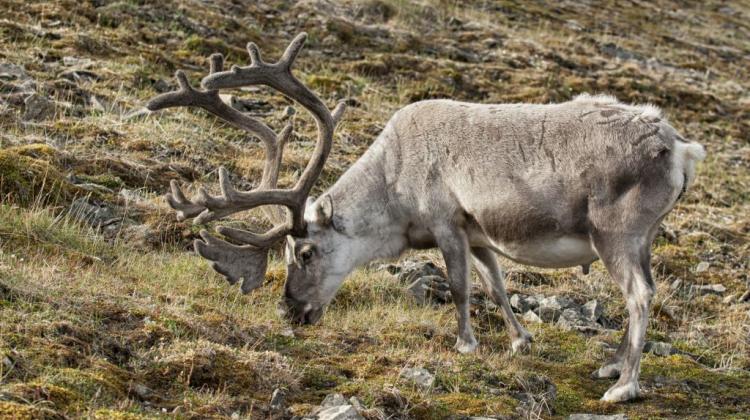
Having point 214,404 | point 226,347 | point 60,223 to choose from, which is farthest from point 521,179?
point 60,223

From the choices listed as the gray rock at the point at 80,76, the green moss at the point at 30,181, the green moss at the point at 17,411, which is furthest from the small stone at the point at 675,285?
the gray rock at the point at 80,76

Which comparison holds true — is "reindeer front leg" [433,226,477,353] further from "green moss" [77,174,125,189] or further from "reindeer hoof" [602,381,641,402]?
"green moss" [77,174,125,189]

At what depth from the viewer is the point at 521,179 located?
27.8 ft

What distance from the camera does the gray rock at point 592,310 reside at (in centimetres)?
1029

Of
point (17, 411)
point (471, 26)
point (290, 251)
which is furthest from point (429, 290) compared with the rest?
point (471, 26)

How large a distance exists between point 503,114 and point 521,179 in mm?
763

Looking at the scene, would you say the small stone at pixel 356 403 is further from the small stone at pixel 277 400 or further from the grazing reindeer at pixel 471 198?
the grazing reindeer at pixel 471 198

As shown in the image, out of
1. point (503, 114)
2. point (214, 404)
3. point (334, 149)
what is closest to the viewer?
point (214, 404)

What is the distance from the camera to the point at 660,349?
9.45 meters

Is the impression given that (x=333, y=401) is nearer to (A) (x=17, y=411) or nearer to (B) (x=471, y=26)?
(A) (x=17, y=411)

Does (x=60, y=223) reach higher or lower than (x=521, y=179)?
lower

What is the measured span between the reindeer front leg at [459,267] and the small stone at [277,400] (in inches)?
101

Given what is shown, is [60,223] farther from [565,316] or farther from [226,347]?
[565,316]

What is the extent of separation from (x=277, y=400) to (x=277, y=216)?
3.20 meters
